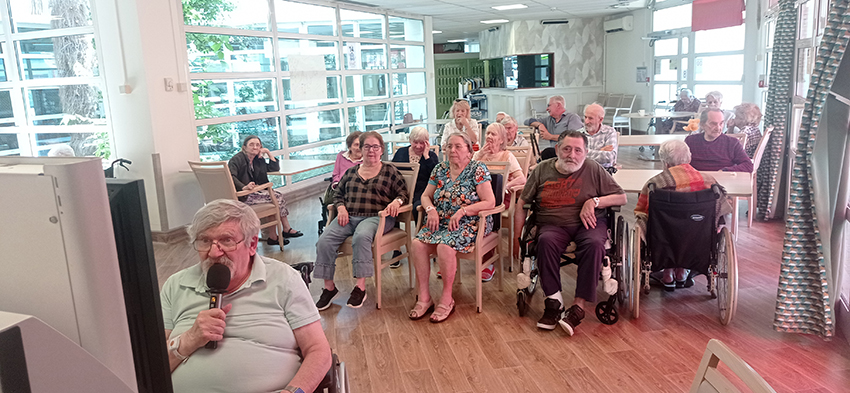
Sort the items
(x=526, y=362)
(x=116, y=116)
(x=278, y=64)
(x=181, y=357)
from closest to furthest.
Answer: (x=181, y=357), (x=526, y=362), (x=116, y=116), (x=278, y=64)

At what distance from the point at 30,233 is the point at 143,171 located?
576cm

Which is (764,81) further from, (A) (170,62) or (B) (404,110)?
(A) (170,62)

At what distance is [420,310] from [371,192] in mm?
890

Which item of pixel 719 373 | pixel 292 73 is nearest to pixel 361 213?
pixel 719 373

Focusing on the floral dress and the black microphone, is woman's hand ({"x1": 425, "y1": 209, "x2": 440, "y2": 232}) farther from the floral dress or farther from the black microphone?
the black microphone

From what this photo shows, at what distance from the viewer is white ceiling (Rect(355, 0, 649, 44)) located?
1015 centimetres

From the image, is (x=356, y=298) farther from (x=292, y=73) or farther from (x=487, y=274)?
(x=292, y=73)

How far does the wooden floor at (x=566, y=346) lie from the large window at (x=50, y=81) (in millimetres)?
3672

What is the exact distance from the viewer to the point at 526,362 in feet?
10.6

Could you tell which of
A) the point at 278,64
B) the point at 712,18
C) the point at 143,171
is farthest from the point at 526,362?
the point at 712,18

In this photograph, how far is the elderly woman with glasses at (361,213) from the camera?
13.3 feet

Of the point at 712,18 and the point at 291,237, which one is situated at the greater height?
the point at 712,18

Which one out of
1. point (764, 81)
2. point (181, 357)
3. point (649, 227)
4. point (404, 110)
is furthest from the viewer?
point (404, 110)

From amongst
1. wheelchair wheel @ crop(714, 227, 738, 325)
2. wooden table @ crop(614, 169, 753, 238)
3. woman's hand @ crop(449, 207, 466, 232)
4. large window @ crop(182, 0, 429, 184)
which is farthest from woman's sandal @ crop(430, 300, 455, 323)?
large window @ crop(182, 0, 429, 184)
